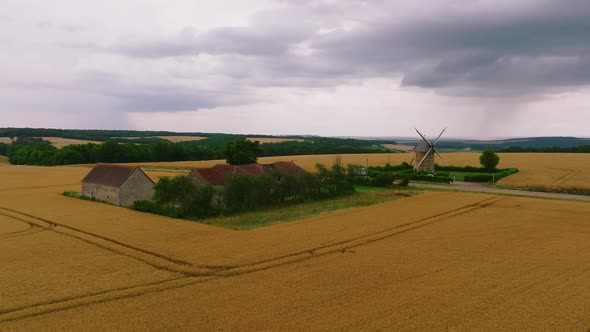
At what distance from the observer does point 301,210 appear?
3766 centimetres

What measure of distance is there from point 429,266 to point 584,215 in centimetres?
2031

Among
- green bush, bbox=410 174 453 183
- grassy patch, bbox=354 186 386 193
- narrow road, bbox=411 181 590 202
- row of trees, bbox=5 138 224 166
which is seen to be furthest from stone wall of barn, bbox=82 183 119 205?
row of trees, bbox=5 138 224 166

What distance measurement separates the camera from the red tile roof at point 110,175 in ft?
134

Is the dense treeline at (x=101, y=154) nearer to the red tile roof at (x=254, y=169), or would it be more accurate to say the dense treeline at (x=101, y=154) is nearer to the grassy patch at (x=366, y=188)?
the red tile roof at (x=254, y=169)

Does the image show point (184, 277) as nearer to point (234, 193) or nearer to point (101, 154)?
point (234, 193)

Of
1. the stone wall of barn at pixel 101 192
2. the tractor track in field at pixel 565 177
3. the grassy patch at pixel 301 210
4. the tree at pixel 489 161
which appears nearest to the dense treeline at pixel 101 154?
the stone wall of barn at pixel 101 192

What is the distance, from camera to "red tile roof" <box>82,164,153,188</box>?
4087cm

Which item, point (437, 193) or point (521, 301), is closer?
point (521, 301)

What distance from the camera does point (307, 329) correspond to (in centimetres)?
1259

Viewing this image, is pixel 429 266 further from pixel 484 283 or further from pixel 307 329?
pixel 307 329

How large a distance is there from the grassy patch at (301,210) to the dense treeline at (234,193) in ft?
4.94

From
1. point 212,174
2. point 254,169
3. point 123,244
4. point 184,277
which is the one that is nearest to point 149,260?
point 184,277

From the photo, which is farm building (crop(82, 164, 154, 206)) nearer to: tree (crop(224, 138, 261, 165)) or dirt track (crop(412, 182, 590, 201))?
tree (crop(224, 138, 261, 165))

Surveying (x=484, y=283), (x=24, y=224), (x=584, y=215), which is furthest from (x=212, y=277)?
(x=584, y=215)
